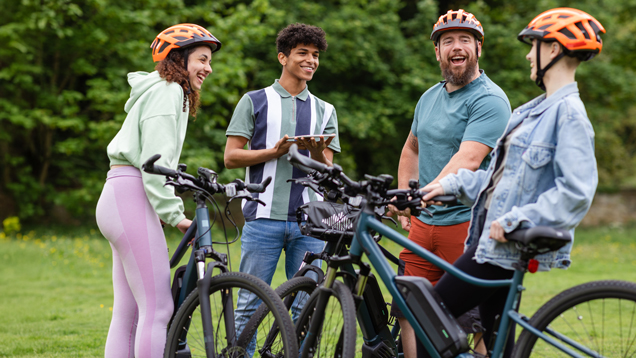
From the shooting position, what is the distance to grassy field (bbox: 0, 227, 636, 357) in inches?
208

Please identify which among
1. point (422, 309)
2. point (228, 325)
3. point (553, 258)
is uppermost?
point (553, 258)

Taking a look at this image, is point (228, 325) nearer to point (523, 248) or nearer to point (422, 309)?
point (422, 309)

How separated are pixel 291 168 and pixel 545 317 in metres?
1.86

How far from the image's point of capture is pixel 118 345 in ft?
10.6

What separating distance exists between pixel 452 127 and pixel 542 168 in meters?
1.07

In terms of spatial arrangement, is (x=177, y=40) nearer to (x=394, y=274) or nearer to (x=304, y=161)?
(x=304, y=161)

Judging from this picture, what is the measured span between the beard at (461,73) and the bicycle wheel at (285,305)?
4.62 ft

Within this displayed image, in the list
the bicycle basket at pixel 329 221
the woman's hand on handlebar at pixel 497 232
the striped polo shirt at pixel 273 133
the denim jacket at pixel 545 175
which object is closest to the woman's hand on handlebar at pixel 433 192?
the denim jacket at pixel 545 175

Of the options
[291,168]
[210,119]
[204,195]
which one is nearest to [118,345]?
[204,195]

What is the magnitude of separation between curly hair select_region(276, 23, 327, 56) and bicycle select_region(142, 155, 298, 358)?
1079 mm

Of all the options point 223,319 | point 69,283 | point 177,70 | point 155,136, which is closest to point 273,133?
point 177,70

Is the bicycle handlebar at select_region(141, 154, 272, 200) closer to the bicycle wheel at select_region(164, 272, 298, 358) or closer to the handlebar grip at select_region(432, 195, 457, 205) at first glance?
the bicycle wheel at select_region(164, 272, 298, 358)

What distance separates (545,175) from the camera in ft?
8.14

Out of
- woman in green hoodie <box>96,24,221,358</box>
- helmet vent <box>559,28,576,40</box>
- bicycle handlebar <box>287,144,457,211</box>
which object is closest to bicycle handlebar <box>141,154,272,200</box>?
woman in green hoodie <box>96,24,221,358</box>
